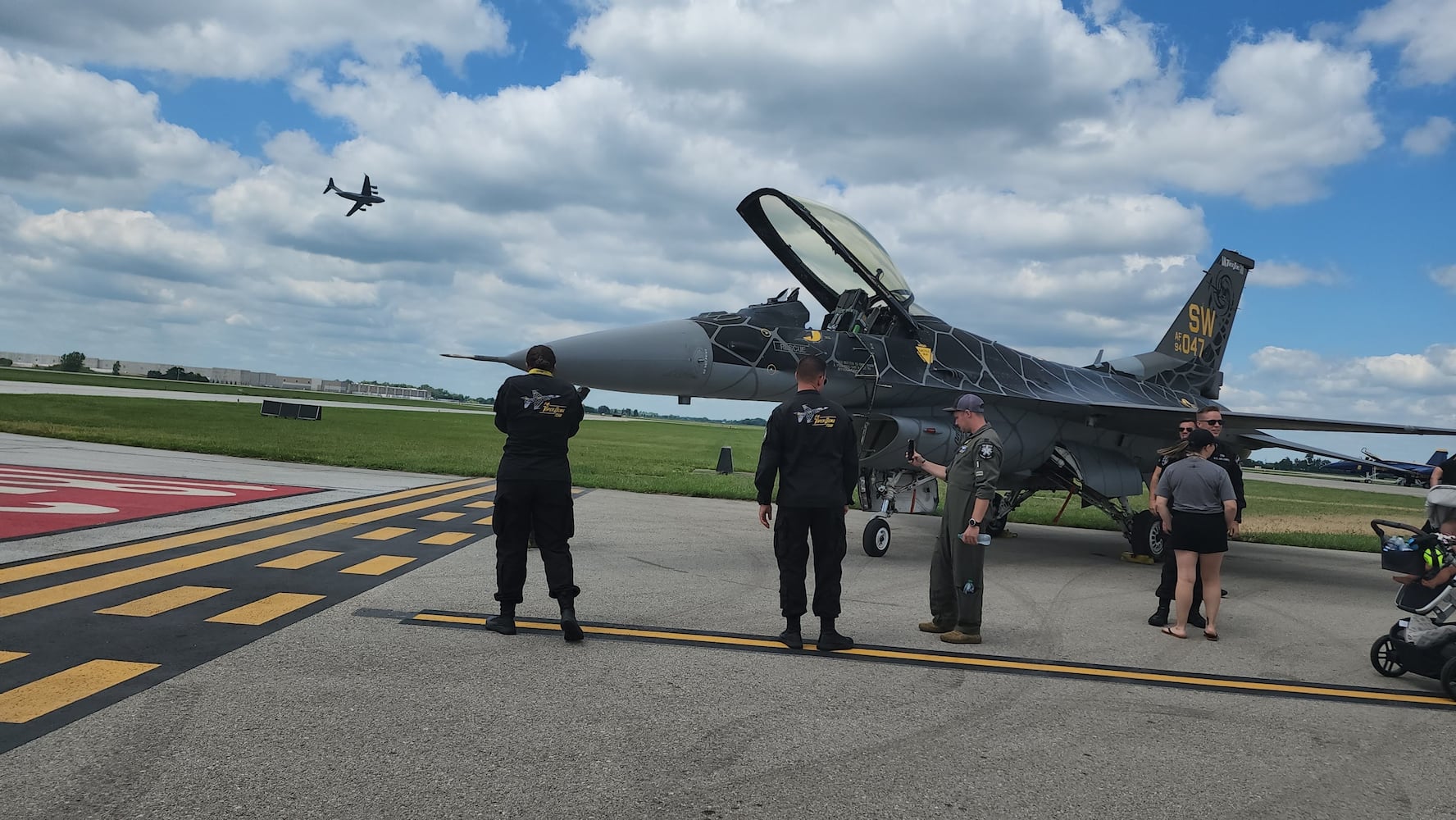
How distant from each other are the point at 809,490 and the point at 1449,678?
4206mm

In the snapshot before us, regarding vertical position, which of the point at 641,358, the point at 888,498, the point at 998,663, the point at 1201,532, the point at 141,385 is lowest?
the point at 998,663

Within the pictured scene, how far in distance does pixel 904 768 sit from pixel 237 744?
2.79 metres

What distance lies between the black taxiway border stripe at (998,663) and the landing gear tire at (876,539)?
4235 millimetres

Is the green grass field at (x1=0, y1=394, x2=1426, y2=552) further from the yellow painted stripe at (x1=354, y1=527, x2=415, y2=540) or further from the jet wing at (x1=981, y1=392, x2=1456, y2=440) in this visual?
the yellow painted stripe at (x1=354, y1=527, x2=415, y2=540)

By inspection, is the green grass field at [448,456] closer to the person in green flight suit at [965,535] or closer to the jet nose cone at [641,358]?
the jet nose cone at [641,358]

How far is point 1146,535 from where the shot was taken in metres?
11.4

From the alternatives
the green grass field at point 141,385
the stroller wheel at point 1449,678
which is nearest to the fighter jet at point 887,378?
the stroller wheel at point 1449,678

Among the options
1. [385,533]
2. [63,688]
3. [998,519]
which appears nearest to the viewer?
[63,688]

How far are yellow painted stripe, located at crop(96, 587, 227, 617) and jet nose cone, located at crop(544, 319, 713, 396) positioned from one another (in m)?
3.05

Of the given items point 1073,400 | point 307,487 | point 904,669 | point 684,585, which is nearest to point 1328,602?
point 1073,400

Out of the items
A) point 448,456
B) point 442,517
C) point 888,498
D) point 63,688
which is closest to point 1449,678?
point 888,498

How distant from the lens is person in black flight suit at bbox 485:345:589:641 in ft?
18.4

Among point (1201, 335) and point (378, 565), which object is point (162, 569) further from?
point (1201, 335)

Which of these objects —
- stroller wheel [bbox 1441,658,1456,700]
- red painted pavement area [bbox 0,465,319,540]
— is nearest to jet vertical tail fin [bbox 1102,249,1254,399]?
stroller wheel [bbox 1441,658,1456,700]
